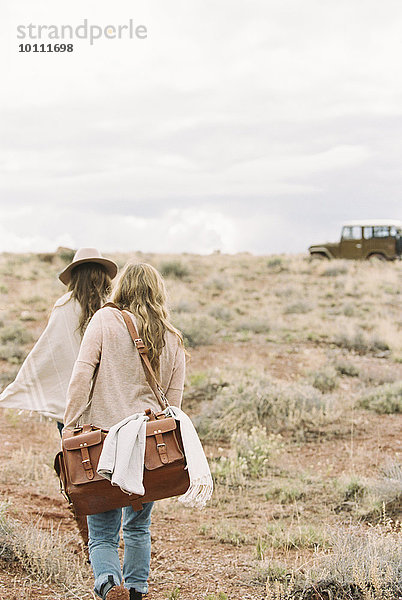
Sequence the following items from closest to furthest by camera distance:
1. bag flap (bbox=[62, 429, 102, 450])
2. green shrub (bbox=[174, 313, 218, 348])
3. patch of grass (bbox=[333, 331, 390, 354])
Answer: bag flap (bbox=[62, 429, 102, 450]) → green shrub (bbox=[174, 313, 218, 348]) → patch of grass (bbox=[333, 331, 390, 354])

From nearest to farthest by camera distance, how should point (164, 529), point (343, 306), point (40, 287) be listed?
point (164, 529), point (343, 306), point (40, 287)

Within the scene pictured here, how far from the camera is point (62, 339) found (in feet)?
13.4

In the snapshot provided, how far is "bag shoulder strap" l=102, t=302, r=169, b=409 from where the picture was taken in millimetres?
2969

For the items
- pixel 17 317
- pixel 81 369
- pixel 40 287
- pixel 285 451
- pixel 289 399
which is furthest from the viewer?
pixel 40 287

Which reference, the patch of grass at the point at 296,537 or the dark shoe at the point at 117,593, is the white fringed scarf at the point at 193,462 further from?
the patch of grass at the point at 296,537

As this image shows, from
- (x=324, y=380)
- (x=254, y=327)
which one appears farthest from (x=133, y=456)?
A: (x=254, y=327)

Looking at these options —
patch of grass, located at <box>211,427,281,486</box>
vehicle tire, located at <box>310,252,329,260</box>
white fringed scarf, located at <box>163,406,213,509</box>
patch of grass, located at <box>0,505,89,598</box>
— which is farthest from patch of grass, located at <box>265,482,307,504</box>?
vehicle tire, located at <box>310,252,329,260</box>

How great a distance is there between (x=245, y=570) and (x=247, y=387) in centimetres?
460

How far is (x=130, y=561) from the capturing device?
3146 mm

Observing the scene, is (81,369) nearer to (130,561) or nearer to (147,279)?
(147,279)

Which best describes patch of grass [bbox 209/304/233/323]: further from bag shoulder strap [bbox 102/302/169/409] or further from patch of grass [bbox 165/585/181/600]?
bag shoulder strap [bbox 102/302/169/409]

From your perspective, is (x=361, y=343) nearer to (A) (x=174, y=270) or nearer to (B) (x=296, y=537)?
(B) (x=296, y=537)

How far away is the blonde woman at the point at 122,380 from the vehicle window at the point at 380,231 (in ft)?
81.8

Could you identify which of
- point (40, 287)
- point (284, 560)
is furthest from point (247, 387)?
point (40, 287)
